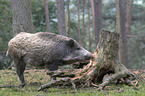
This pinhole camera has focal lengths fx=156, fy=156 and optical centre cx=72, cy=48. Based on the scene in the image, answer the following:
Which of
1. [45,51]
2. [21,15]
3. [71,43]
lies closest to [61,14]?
[21,15]

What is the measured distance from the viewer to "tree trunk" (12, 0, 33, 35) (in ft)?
25.7

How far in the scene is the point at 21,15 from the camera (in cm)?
791

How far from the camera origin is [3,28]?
12.9 metres

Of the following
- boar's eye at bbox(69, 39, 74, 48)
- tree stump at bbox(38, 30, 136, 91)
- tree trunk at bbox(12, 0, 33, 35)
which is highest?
tree trunk at bbox(12, 0, 33, 35)

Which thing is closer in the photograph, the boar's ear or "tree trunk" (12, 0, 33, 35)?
the boar's ear

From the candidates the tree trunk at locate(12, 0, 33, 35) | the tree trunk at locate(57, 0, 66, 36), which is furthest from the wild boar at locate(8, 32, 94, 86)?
the tree trunk at locate(57, 0, 66, 36)

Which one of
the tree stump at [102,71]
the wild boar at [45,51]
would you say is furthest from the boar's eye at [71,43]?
the tree stump at [102,71]

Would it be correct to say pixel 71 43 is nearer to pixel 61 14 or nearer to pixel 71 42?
pixel 71 42

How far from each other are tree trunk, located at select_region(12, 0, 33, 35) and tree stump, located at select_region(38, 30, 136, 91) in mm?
4548

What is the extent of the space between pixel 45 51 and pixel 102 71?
73.2 inches

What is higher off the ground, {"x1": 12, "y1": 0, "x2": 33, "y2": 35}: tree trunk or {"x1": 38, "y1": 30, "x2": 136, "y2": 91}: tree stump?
{"x1": 12, "y1": 0, "x2": 33, "y2": 35}: tree trunk

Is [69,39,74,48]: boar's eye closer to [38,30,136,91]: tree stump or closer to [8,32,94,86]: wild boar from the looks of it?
[8,32,94,86]: wild boar

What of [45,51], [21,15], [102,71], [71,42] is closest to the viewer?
[45,51]

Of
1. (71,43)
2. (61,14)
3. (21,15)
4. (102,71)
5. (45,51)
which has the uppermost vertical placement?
(61,14)
